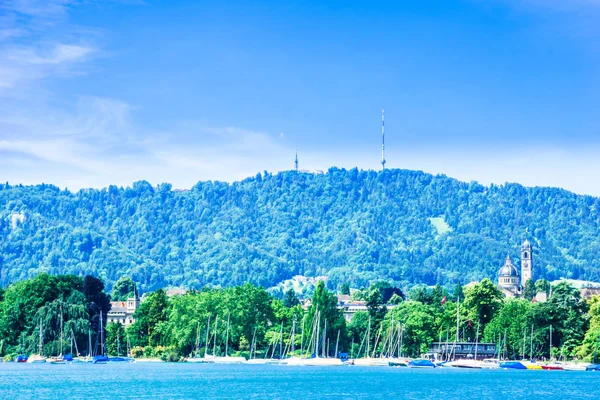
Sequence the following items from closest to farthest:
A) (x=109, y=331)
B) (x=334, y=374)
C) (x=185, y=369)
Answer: (x=334, y=374) < (x=185, y=369) < (x=109, y=331)

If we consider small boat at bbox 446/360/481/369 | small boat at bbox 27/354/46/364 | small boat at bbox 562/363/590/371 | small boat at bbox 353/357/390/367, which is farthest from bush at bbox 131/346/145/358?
small boat at bbox 562/363/590/371

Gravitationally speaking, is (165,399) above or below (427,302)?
below

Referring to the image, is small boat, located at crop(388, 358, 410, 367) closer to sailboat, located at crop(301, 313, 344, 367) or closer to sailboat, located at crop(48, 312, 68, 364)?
sailboat, located at crop(301, 313, 344, 367)

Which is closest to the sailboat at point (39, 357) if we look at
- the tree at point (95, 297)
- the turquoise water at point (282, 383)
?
the turquoise water at point (282, 383)

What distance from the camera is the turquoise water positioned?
260ft

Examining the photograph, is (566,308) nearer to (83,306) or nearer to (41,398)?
(83,306)

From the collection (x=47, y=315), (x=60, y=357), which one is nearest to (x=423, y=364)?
(x=60, y=357)

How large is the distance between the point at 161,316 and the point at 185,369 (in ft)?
97.4

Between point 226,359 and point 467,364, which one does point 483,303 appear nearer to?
point 467,364

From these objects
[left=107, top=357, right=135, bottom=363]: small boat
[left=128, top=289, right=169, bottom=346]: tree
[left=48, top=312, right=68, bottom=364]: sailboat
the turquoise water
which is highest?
[left=128, top=289, right=169, bottom=346]: tree

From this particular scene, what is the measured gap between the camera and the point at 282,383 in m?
92.8

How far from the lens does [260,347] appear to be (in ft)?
469

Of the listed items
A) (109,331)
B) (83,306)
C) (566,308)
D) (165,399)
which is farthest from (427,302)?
(165,399)

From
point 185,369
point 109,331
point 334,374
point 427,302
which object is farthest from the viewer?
point 427,302
